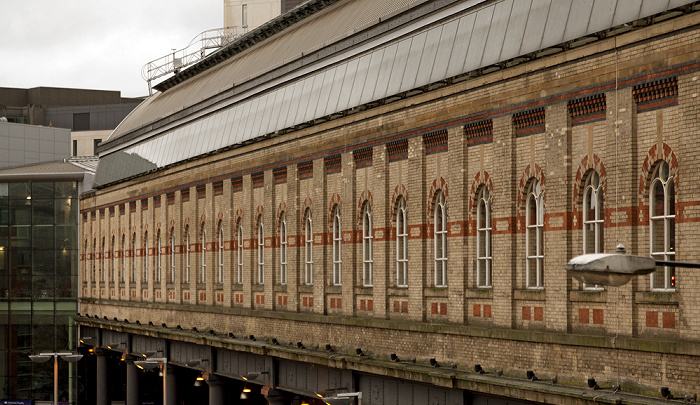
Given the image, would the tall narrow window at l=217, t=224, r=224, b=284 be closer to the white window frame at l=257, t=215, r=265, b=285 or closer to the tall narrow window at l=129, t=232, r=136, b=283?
the white window frame at l=257, t=215, r=265, b=285

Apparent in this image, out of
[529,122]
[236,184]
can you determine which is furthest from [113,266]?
[529,122]

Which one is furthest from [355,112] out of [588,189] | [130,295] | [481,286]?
[130,295]

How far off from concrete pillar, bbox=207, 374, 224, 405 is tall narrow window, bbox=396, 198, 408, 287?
1540cm

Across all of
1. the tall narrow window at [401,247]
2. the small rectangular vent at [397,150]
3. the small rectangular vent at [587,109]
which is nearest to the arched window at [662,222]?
the small rectangular vent at [587,109]

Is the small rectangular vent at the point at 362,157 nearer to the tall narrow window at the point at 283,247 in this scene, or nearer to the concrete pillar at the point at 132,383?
the tall narrow window at the point at 283,247

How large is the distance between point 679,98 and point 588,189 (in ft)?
10.7

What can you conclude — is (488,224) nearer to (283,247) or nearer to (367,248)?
(367,248)

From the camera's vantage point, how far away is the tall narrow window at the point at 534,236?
22.8 m

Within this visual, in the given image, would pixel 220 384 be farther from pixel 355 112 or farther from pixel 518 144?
pixel 518 144

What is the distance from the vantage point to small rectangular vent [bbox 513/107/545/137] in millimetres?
22391

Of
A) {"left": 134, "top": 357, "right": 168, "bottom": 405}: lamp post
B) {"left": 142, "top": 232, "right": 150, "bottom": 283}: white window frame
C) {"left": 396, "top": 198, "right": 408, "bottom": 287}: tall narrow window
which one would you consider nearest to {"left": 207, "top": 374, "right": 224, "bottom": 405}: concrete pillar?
{"left": 134, "top": 357, "right": 168, "bottom": 405}: lamp post

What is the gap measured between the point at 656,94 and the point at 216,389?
26933 millimetres

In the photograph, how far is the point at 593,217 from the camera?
2130 centimetres

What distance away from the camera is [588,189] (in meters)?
21.4
